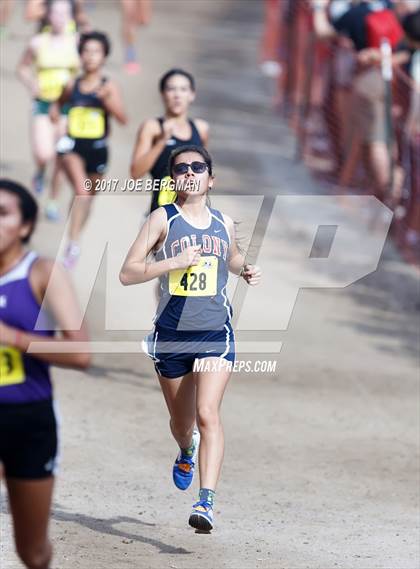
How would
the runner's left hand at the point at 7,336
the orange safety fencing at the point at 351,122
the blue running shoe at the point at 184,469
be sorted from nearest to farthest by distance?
the runner's left hand at the point at 7,336 → the blue running shoe at the point at 184,469 → the orange safety fencing at the point at 351,122

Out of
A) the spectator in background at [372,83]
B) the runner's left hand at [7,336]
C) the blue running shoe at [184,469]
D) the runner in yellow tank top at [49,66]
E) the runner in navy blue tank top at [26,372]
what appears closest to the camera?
the runner's left hand at [7,336]

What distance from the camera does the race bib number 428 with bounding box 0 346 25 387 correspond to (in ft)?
17.6

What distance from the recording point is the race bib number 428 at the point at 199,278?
7051 mm

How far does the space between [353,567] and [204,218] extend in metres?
2.03

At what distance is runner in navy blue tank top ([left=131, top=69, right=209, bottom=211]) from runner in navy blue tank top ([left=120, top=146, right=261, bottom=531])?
252 centimetres

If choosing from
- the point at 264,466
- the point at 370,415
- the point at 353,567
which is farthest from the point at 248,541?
the point at 370,415

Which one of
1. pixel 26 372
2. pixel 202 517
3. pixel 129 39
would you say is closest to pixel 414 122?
pixel 202 517

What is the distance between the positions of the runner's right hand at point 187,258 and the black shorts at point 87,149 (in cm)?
623

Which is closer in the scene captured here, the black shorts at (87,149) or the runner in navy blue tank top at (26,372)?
the runner in navy blue tank top at (26,372)

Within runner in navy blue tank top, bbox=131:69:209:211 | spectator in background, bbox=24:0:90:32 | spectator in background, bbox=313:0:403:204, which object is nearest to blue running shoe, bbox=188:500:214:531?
runner in navy blue tank top, bbox=131:69:209:211

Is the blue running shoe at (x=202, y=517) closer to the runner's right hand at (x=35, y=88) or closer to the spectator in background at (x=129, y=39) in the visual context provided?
the runner's right hand at (x=35, y=88)

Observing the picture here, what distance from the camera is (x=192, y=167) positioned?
22.9ft

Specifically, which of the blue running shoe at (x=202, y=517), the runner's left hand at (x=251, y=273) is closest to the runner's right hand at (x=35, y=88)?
the runner's left hand at (x=251, y=273)

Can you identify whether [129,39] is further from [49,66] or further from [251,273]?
[251,273]
